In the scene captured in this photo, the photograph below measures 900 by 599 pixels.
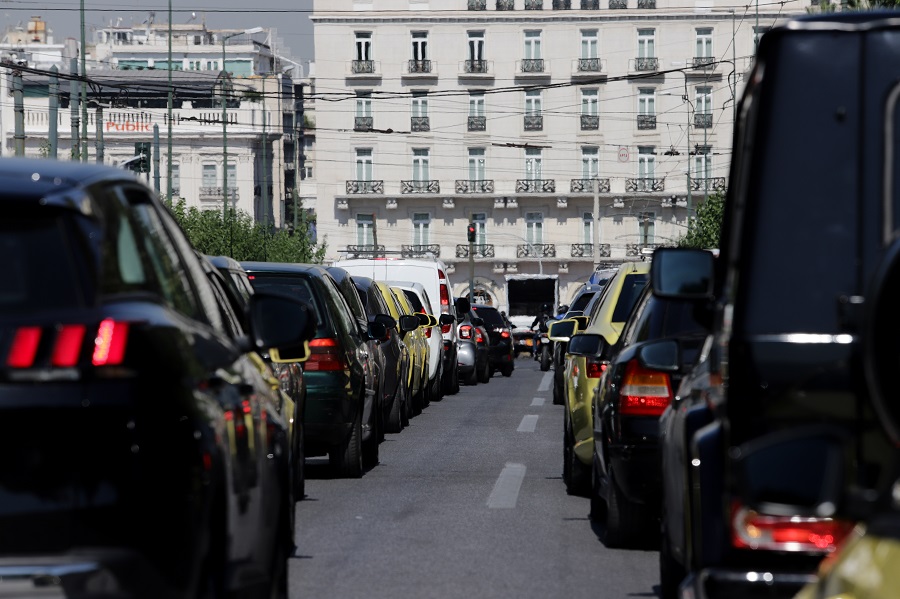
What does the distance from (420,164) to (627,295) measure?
85136 millimetres

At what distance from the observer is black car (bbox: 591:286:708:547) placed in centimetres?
958

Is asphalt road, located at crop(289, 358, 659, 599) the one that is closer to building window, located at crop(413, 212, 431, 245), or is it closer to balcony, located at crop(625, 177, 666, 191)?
balcony, located at crop(625, 177, 666, 191)

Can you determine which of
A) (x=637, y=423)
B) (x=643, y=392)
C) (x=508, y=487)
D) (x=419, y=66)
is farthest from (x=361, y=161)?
(x=637, y=423)

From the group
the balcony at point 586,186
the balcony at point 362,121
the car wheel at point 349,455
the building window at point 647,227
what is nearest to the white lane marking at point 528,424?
the car wheel at point 349,455

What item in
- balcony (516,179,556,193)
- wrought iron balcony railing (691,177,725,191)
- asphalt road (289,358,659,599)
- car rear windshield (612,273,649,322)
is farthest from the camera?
balcony (516,179,556,193)

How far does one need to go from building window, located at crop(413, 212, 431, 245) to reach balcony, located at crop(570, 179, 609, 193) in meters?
8.33

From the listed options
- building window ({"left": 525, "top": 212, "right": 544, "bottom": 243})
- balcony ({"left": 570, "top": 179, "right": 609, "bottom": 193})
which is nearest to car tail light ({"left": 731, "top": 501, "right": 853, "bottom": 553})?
balcony ({"left": 570, "top": 179, "right": 609, "bottom": 193})

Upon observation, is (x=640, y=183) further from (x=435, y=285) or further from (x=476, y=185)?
(x=435, y=285)

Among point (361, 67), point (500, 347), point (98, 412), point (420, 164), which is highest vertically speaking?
point (361, 67)

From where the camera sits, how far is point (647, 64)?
316 feet

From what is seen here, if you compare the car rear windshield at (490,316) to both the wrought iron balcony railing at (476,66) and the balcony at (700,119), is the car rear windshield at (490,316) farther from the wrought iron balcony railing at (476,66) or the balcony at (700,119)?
the wrought iron balcony railing at (476,66)

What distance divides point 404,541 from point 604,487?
1.20 meters

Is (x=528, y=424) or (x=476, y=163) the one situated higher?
(x=476, y=163)

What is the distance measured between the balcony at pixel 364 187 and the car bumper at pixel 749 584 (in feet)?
306
